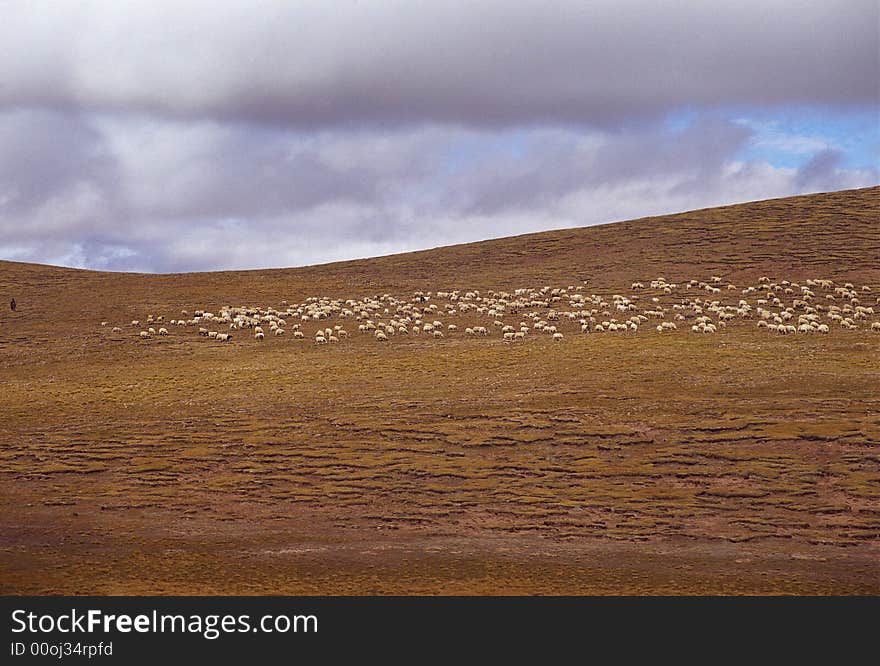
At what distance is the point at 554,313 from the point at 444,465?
110ft

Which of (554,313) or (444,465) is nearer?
(444,465)

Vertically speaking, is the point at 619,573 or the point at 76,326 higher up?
the point at 76,326

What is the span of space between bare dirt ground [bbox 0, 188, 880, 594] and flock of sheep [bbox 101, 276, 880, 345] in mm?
2320

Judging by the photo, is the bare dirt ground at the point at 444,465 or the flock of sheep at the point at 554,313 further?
the flock of sheep at the point at 554,313

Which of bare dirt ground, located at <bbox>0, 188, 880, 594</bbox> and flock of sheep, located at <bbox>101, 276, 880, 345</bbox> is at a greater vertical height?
flock of sheep, located at <bbox>101, 276, 880, 345</bbox>

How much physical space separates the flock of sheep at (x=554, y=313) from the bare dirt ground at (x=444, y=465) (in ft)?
7.61

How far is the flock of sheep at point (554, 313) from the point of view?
222 ft

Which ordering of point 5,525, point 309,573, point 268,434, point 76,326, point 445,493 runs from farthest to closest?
1. point 76,326
2. point 268,434
3. point 445,493
4. point 5,525
5. point 309,573

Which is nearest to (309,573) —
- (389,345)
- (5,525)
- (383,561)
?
(383,561)

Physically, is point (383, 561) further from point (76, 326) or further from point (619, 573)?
point (76, 326)

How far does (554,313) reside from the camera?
7344 cm

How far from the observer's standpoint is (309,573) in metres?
32.3

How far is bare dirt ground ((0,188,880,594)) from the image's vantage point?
33.0m

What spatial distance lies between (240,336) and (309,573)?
39.8 m
